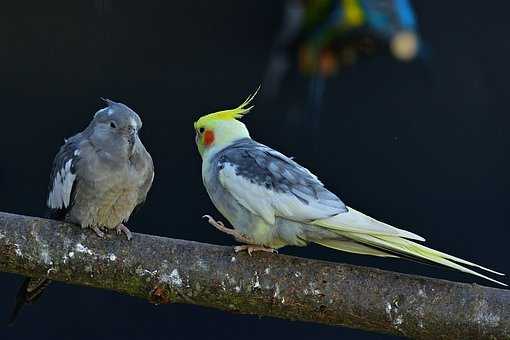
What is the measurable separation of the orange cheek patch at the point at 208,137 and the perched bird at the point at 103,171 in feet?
0.68

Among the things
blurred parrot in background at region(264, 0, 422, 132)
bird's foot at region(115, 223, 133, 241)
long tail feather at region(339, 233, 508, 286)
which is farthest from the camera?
blurred parrot in background at region(264, 0, 422, 132)

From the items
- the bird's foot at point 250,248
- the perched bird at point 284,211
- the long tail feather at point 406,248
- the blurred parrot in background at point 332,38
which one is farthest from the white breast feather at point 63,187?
the blurred parrot in background at point 332,38

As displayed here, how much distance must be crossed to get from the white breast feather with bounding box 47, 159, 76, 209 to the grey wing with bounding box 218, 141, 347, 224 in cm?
50

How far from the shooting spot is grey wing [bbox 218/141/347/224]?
8.97 ft

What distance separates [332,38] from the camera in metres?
4.02

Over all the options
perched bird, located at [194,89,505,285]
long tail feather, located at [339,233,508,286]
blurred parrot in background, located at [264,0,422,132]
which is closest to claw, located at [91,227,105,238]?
perched bird, located at [194,89,505,285]

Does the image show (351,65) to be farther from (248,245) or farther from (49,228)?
(49,228)

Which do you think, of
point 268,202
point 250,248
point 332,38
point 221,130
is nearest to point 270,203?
point 268,202

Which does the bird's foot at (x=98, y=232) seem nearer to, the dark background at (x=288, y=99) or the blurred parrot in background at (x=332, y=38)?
the dark background at (x=288, y=99)

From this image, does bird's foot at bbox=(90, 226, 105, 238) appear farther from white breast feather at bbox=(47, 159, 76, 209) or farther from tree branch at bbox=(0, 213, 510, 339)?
white breast feather at bbox=(47, 159, 76, 209)

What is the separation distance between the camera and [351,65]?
156 inches

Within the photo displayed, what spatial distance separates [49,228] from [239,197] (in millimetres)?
598

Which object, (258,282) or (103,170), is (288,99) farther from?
(258,282)

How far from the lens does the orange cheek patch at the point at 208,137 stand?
3018mm
